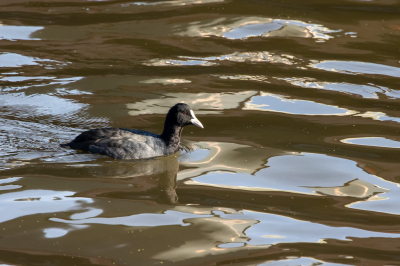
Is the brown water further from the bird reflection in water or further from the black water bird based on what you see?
the black water bird

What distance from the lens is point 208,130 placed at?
845 centimetres

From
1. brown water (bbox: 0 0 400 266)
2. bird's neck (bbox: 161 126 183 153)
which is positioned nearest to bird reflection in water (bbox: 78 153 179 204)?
brown water (bbox: 0 0 400 266)

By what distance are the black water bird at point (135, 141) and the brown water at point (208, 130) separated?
0.16 meters

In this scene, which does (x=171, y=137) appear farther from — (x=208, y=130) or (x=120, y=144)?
(x=208, y=130)

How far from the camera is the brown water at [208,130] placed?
5266 mm

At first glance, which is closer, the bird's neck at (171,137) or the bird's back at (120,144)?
the bird's back at (120,144)

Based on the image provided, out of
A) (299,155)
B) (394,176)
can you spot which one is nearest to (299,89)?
(299,155)

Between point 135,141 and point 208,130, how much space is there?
1.49m

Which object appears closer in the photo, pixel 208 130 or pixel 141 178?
pixel 141 178

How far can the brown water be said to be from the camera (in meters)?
5.27

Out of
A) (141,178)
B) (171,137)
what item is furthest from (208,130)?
(141,178)

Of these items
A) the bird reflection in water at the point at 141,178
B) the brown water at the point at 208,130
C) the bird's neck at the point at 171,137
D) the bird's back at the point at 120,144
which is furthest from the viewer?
the bird's neck at the point at 171,137

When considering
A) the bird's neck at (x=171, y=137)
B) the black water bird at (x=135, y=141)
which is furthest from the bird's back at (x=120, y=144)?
the bird's neck at (x=171, y=137)

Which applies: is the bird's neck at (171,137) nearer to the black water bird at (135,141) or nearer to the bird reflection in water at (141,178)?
the black water bird at (135,141)
